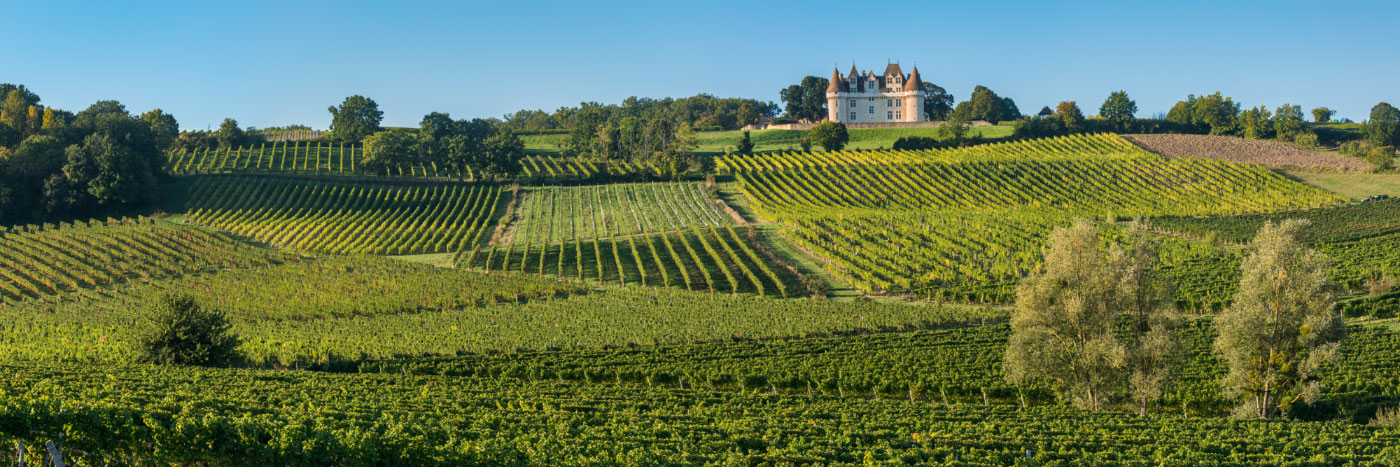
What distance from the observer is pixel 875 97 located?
164750 millimetres

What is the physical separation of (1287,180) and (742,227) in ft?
224

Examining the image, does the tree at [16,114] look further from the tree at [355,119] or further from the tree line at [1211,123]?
the tree line at [1211,123]

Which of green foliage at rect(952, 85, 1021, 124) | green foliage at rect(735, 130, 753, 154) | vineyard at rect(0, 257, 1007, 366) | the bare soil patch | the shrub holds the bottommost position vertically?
the shrub

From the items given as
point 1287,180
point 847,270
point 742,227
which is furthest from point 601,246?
point 1287,180

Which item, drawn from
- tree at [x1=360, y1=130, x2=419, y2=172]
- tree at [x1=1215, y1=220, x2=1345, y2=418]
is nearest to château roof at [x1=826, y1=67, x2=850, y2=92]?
tree at [x1=360, y1=130, x2=419, y2=172]

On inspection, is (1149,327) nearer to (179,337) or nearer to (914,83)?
(179,337)

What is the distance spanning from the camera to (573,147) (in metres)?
139

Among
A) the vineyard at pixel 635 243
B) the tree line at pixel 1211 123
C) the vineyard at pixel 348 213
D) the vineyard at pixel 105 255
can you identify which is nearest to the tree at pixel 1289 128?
the tree line at pixel 1211 123

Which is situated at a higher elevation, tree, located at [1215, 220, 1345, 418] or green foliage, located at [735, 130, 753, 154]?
green foliage, located at [735, 130, 753, 154]

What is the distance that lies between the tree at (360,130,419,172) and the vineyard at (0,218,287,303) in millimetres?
29122

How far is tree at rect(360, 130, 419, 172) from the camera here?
11075 centimetres

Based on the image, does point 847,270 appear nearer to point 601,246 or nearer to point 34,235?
point 601,246

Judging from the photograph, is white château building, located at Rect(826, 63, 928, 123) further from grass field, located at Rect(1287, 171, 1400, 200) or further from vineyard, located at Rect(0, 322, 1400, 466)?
vineyard, located at Rect(0, 322, 1400, 466)

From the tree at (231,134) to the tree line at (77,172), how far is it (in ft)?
63.3
